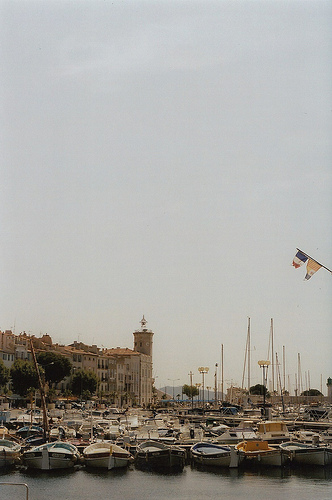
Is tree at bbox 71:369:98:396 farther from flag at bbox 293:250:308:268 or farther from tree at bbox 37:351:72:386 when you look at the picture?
flag at bbox 293:250:308:268

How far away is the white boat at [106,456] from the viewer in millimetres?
37250

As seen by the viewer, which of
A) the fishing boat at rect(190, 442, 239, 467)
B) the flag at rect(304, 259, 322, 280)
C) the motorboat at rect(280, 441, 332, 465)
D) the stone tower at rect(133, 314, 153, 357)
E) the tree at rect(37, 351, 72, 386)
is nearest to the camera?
the flag at rect(304, 259, 322, 280)

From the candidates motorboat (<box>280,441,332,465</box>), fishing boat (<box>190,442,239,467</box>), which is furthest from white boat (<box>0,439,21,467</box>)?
motorboat (<box>280,441,332,465</box>)

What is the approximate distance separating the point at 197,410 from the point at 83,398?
99.3 feet

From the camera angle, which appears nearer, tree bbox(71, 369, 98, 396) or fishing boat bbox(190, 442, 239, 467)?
fishing boat bbox(190, 442, 239, 467)

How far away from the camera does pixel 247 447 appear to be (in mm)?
39469

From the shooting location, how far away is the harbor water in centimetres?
3123

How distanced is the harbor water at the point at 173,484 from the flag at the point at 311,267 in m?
10.3

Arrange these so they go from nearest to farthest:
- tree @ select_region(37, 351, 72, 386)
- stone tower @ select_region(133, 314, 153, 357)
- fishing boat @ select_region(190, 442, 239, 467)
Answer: fishing boat @ select_region(190, 442, 239, 467) < tree @ select_region(37, 351, 72, 386) < stone tower @ select_region(133, 314, 153, 357)

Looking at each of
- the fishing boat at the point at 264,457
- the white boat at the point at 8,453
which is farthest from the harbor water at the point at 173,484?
the white boat at the point at 8,453

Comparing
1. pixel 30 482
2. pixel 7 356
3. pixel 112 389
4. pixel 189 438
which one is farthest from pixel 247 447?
pixel 112 389

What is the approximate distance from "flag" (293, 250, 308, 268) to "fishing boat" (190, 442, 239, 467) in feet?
41.1

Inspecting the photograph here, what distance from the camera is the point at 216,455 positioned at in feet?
127

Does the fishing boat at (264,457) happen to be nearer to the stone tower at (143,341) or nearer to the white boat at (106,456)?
the white boat at (106,456)
